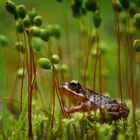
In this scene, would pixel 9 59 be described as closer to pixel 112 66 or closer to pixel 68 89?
pixel 112 66

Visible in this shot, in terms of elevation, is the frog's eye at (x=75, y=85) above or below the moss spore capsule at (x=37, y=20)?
below

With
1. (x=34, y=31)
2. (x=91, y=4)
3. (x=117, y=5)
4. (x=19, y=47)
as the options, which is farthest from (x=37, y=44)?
(x=117, y=5)

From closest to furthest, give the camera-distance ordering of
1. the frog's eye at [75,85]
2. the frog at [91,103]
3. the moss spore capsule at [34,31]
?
the moss spore capsule at [34,31]
the frog at [91,103]
the frog's eye at [75,85]

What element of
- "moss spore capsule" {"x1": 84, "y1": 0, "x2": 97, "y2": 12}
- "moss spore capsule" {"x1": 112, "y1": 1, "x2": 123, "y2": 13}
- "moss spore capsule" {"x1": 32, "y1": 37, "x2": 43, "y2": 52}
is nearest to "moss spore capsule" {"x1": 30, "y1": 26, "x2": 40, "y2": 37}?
"moss spore capsule" {"x1": 32, "y1": 37, "x2": 43, "y2": 52}

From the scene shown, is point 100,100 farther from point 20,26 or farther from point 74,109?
point 20,26

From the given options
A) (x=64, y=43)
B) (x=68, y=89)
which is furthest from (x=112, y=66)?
(x=68, y=89)

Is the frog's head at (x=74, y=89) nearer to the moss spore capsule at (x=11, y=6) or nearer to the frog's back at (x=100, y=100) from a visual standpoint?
the frog's back at (x=100, y=100)

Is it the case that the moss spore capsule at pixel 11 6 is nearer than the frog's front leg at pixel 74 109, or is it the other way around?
the moss spore capsule at pixel 11 6

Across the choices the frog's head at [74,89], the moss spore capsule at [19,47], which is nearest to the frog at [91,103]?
the frog's head at [74,89]
